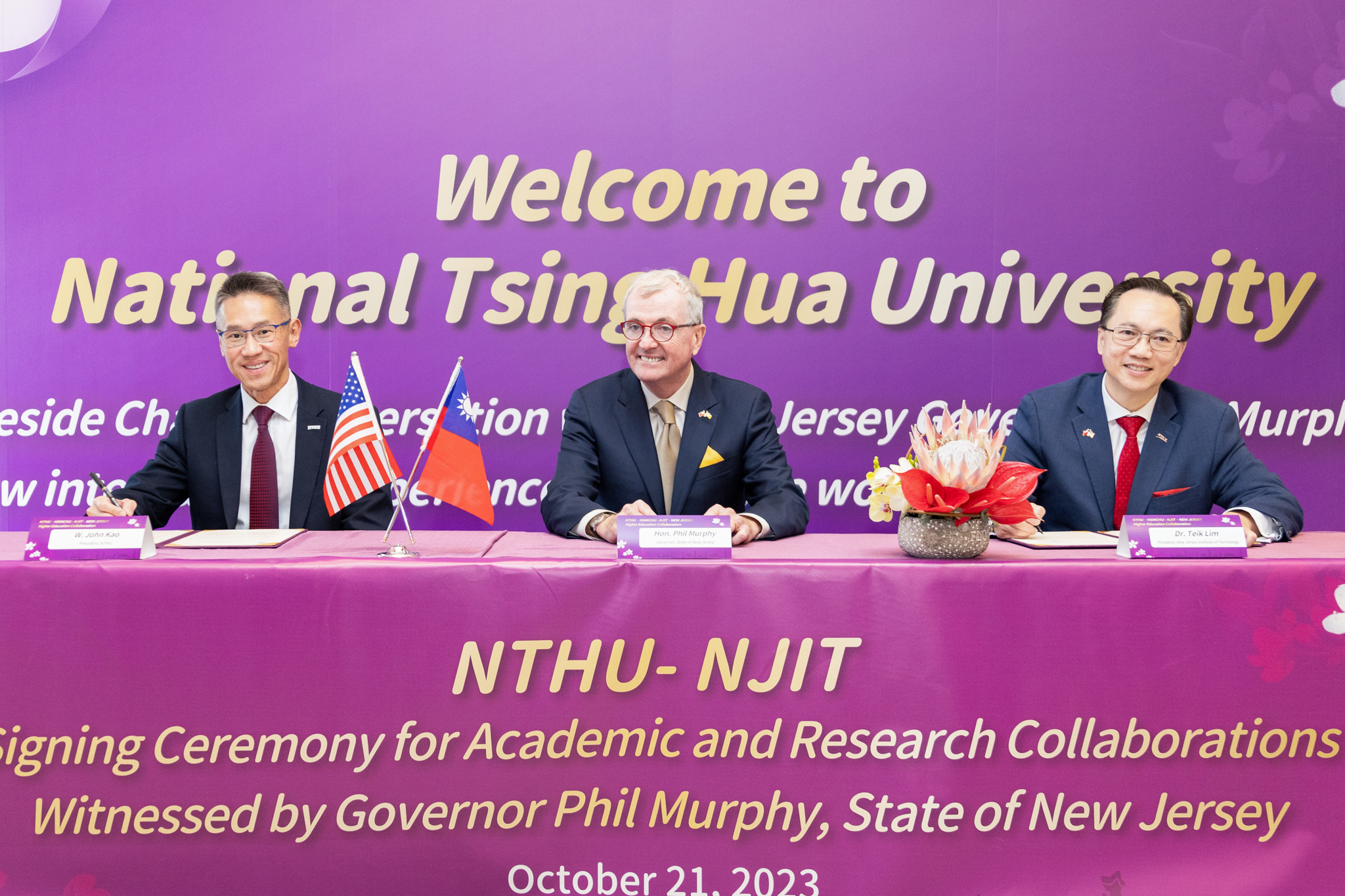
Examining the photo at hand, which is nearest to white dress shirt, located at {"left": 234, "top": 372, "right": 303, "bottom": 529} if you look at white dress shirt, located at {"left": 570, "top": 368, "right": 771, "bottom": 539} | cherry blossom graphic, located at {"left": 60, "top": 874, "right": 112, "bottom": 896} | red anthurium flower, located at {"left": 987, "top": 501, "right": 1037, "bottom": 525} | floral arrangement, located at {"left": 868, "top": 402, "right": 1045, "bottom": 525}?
white dress shirt, located at {"left": 570, "top": 368, "right": 771, "bottom": 539}

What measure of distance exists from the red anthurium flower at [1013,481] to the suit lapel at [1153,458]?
81 centimetres

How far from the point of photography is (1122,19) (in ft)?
10.7

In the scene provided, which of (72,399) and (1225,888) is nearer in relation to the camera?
(1225,888)

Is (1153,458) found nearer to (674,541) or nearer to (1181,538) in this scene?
(1181,538)

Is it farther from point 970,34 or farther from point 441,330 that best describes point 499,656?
point 970,34

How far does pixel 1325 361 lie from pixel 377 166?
3309 millimetres

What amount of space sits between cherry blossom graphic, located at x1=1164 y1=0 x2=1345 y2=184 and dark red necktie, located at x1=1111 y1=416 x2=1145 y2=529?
4.42ft

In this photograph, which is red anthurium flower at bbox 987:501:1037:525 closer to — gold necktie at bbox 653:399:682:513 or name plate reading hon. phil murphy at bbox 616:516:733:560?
name plate reading hon. phil murphy at bbox 616:516:733:560

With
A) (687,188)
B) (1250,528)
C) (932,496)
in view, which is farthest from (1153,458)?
(687,188)

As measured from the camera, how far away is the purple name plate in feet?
5.69

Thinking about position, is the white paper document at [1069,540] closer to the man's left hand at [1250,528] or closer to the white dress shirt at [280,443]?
the man's left hand at [1250,528]

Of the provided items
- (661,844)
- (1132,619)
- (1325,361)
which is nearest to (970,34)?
(1325,361)

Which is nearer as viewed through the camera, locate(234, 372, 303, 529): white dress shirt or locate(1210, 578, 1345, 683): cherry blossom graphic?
locate(1210, 578, 1345, 683): cherry blossom graphic

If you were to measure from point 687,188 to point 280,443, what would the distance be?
60.6 inches
